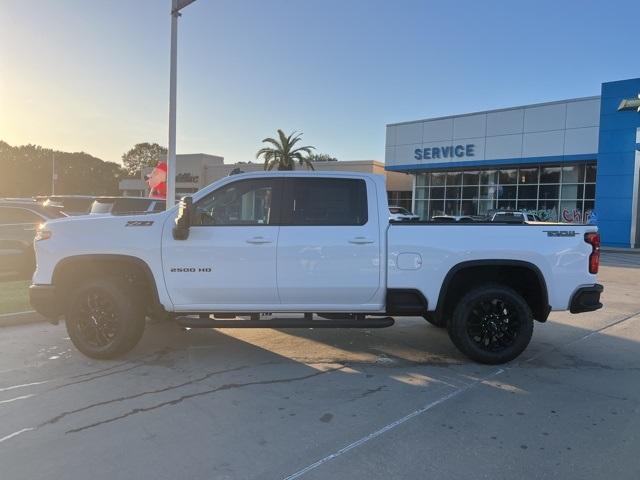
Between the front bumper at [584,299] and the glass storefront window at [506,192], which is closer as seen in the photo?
the front bumper at [584,299]

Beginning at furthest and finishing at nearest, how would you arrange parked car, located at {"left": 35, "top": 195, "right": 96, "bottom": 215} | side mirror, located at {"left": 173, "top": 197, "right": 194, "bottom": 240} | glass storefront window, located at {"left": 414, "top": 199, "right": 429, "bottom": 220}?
glass storefront window, located at {"left": 414, "top": 199, "right": 429, "bottom": 220}
parked car, located at {"left": 35, "top": 195, "right": 96, "bottom": 215}
side mirror, located at {"left": 173, "top": 197, "right": 194, "bottom": 240}

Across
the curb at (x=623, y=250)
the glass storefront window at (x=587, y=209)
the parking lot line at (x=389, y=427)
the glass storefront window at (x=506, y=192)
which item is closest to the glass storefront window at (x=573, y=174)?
the glass storefront window at (x=587, y=209)

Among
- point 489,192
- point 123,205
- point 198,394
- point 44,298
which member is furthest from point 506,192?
point 198,394

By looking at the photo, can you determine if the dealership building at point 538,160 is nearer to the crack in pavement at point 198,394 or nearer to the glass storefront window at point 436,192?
the glass storefront window at point 436,192

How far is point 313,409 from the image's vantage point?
4.59m

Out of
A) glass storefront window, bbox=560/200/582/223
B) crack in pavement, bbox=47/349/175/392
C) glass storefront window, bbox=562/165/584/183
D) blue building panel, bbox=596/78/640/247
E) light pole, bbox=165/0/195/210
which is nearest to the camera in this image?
crack in pavement, bbox=47/349/175/392

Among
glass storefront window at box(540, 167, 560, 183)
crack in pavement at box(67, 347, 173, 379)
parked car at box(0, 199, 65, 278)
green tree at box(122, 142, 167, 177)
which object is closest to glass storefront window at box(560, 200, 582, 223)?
glass storefront window at box(540, 167, 560, 183)

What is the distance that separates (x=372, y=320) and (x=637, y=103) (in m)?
29.2

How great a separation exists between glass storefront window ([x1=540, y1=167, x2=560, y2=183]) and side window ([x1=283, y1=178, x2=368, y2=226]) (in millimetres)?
30742

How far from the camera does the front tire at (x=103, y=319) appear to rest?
18.9ft

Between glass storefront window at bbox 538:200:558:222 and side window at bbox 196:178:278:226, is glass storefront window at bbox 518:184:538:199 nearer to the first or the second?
glass storefront window at bbox 538:200:558:222

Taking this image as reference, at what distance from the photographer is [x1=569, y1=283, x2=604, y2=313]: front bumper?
19.2ft

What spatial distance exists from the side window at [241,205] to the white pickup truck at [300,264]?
0.04ft

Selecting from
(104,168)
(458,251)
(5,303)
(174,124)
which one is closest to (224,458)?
(458,251)
